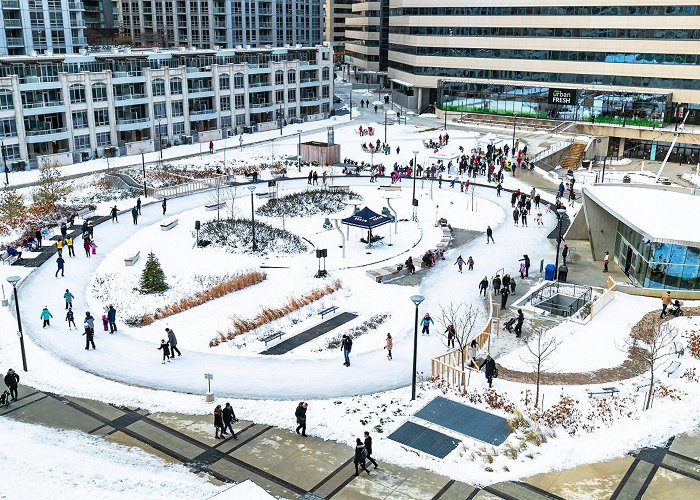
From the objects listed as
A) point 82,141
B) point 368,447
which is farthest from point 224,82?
point 368,447

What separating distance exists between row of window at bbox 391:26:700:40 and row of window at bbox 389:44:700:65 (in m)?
1.93

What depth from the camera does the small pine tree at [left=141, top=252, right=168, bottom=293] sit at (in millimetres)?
35031

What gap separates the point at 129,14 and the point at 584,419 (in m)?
128

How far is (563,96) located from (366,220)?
54.8 m

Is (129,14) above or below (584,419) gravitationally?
above

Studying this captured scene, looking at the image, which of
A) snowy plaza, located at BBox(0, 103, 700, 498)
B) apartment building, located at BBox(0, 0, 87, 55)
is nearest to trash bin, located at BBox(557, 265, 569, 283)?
snowy plaza, located at BBox(0, 103, 700, 498)

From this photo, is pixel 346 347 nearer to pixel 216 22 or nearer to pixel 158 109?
pixel 158 109

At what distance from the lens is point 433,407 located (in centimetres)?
2369

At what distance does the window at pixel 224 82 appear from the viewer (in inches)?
3314

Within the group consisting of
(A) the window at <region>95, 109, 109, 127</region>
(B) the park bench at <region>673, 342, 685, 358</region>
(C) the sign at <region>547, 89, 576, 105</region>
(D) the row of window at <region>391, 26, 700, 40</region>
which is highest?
(D) the row of window at <region>391, 26, 700, 40</region>

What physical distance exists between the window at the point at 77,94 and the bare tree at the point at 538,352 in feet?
180

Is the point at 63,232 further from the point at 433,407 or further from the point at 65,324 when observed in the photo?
the point at 433,407

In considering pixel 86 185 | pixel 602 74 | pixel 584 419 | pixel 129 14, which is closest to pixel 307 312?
pixel 584 419

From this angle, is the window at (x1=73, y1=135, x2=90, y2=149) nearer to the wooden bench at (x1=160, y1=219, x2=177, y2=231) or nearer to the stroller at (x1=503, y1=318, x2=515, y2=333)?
the wooden bench at (x1=160, y1=219, x2=177, y2=231)
